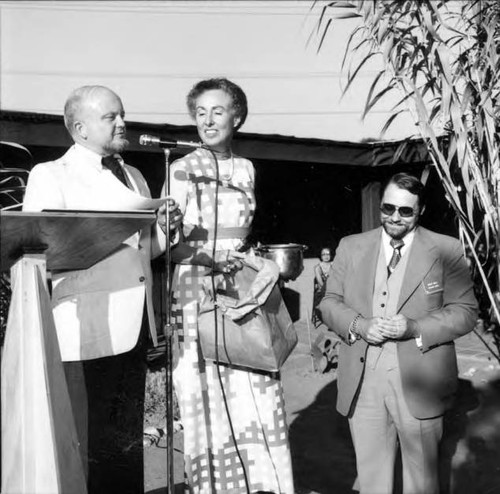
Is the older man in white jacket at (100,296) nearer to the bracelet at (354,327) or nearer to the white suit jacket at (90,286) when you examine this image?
the white suit jacket at (90,286)

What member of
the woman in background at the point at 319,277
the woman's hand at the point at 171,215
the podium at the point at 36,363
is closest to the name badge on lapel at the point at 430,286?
the woman's hand at the point at 171,215

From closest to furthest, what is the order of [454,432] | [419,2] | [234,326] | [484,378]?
[234,326] < [419,2] < [454,432] < [484,378]

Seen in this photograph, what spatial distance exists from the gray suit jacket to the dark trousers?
0.86 m

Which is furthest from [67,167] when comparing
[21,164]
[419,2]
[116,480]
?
[21,164]

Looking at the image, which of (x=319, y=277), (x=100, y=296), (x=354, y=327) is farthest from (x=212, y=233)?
(x=319, y=277)

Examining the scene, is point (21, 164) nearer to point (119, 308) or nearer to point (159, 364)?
point (159, 364)

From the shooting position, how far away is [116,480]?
262cm

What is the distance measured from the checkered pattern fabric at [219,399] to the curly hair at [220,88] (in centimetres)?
22

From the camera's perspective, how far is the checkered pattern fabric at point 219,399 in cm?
279

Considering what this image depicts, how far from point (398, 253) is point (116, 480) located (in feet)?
4.99

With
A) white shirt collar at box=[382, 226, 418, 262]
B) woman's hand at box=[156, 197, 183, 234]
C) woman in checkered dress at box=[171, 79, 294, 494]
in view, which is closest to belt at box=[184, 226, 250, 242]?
woman in checkered dress at box=[171, 79, 294, 494]

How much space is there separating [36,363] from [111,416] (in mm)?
765

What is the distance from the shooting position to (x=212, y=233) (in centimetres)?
279

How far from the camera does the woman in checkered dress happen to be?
2.78m
